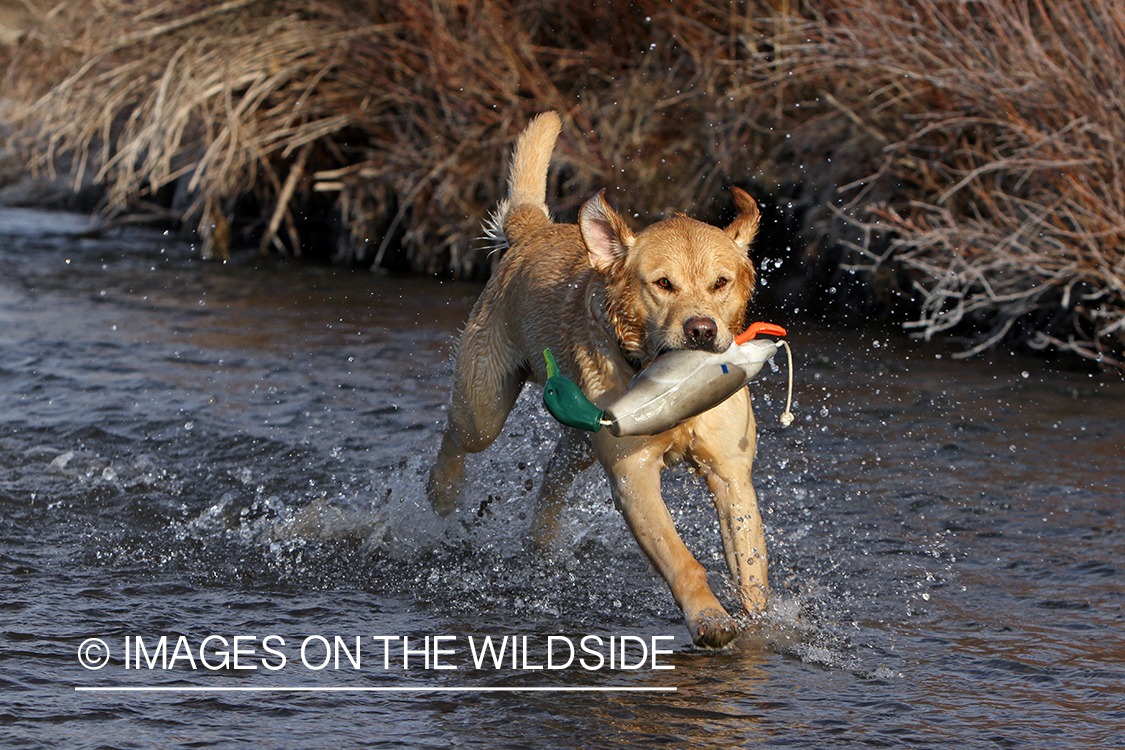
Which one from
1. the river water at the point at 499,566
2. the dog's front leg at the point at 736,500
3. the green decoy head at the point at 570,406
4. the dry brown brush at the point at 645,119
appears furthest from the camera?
the dry brown brush at the point at 645,119

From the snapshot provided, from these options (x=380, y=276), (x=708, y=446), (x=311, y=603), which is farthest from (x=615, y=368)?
(x=380, y=276)

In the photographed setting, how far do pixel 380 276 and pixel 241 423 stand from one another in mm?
6105

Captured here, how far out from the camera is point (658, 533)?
169 inches

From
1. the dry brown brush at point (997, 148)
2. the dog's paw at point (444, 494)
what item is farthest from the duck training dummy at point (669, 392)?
the dry brown brush at point (997, 148)

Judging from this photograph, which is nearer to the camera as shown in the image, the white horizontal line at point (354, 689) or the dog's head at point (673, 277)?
the white horizontal line at point (354, 689)

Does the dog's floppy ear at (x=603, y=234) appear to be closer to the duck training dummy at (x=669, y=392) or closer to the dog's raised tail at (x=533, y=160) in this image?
the duck training dummy at (x=669, y=392)

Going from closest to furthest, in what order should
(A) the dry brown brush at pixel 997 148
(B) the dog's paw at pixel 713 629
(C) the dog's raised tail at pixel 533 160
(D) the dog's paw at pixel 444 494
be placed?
1. (B) the dog's paw at pixel 713 629
2. (C) the dog's raised tail at pixel 533 160
3. (D) the dog's paw at pixel 444 494
4. (A) the dry brown brush at pixel 997 148

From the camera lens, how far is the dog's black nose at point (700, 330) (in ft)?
13.4

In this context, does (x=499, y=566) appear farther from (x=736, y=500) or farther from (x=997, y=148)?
(x=997, y=148)

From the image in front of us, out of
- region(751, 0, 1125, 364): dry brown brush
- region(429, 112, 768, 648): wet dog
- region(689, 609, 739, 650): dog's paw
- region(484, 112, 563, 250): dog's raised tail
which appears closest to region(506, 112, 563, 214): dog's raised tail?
region(484, 112, 563, 250): dog's raised tail

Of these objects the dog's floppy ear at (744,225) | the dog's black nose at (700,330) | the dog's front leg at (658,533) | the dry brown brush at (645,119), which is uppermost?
the dry brown brush at (645,119)

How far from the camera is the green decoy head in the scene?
13.8 feet

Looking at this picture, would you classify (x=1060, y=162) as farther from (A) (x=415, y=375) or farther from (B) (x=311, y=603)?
(B) (x=311, y=603)

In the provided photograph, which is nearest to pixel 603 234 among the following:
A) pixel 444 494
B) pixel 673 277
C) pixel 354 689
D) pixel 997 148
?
pixel 673 277
